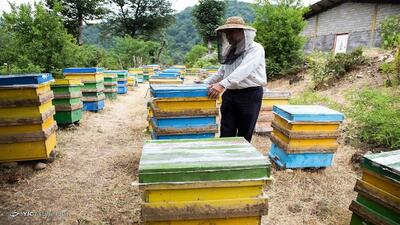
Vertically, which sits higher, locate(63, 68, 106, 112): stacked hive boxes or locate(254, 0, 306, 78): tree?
locate(254, 0, 306, 78): tree

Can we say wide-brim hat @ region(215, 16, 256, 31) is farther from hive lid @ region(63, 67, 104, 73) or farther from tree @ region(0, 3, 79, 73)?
hive lid @ region(63, 67, 104, 73)

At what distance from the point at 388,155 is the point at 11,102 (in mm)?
4595

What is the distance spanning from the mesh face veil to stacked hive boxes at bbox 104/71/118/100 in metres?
7.39

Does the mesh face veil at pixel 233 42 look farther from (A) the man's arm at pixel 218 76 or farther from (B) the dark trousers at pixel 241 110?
(B) the dark trousers at pixel 241 110

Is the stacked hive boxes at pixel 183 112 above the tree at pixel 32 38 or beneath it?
beneath

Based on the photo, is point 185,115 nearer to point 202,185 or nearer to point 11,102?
point 202,185

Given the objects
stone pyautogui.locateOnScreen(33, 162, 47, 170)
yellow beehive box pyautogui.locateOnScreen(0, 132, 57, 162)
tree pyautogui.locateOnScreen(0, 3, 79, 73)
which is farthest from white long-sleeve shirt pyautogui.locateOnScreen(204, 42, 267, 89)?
tree pyautogui.locateOnScreen(0, 3, 79, 73)

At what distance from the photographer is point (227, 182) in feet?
6.39

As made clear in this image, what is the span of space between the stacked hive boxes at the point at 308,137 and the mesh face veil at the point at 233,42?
133 cm

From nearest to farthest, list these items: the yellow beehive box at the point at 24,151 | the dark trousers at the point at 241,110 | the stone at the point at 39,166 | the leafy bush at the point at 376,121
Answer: the dark trousers at the point at 241,110 → the yellow beehive box at the point at 24,151 → the stone at the point at 39,166 → the leafy bush at the point at 376,121

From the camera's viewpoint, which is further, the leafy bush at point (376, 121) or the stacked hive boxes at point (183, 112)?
the leafy bush at point (376, 121)

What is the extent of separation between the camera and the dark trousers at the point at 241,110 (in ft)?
11.4

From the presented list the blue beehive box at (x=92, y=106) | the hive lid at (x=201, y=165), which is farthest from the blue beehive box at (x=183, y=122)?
the blue beehive box at (x=92, y=106)

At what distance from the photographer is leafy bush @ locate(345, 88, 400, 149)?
5.04 m
